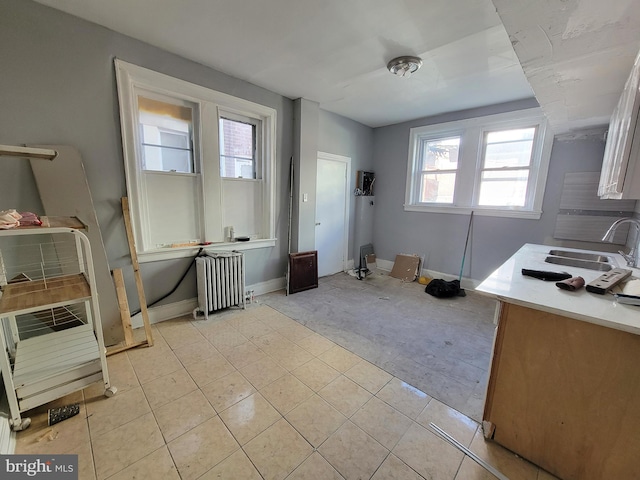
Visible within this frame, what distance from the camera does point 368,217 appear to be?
16.1 ft

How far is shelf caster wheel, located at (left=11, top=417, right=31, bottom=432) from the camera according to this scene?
1.38 m

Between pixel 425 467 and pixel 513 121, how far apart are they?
3.96m

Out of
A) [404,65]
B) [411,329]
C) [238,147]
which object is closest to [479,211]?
[411,329]

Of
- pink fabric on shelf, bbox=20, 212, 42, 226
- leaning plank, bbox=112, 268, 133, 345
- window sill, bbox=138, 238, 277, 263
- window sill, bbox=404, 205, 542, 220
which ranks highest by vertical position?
window sill, bbox=404, 205, 542, 220

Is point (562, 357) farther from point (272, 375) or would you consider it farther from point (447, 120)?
point (447, 120)

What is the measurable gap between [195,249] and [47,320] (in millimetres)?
1257

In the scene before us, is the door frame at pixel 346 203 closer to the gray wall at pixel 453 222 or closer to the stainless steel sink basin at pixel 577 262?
the gray wall at pixel 453 222

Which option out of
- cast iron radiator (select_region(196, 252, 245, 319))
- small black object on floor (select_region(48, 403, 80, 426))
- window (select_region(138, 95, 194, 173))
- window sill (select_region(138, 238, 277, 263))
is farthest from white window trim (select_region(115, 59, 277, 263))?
small black object on floor (select_region(48, 403, 80, 426))

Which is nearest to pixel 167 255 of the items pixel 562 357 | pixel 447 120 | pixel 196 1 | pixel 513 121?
pixel 196 1

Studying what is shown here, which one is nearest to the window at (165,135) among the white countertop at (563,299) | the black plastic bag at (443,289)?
the white countertop at (563,299)

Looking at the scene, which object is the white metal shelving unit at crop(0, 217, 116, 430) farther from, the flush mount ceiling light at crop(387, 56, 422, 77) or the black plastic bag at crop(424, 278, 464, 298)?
the black plastic bag at crop(424, 278, 464, 298)

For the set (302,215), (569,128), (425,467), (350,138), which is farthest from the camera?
(350,138)

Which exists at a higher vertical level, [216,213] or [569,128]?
[569,128]

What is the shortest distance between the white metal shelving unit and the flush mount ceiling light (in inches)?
109
